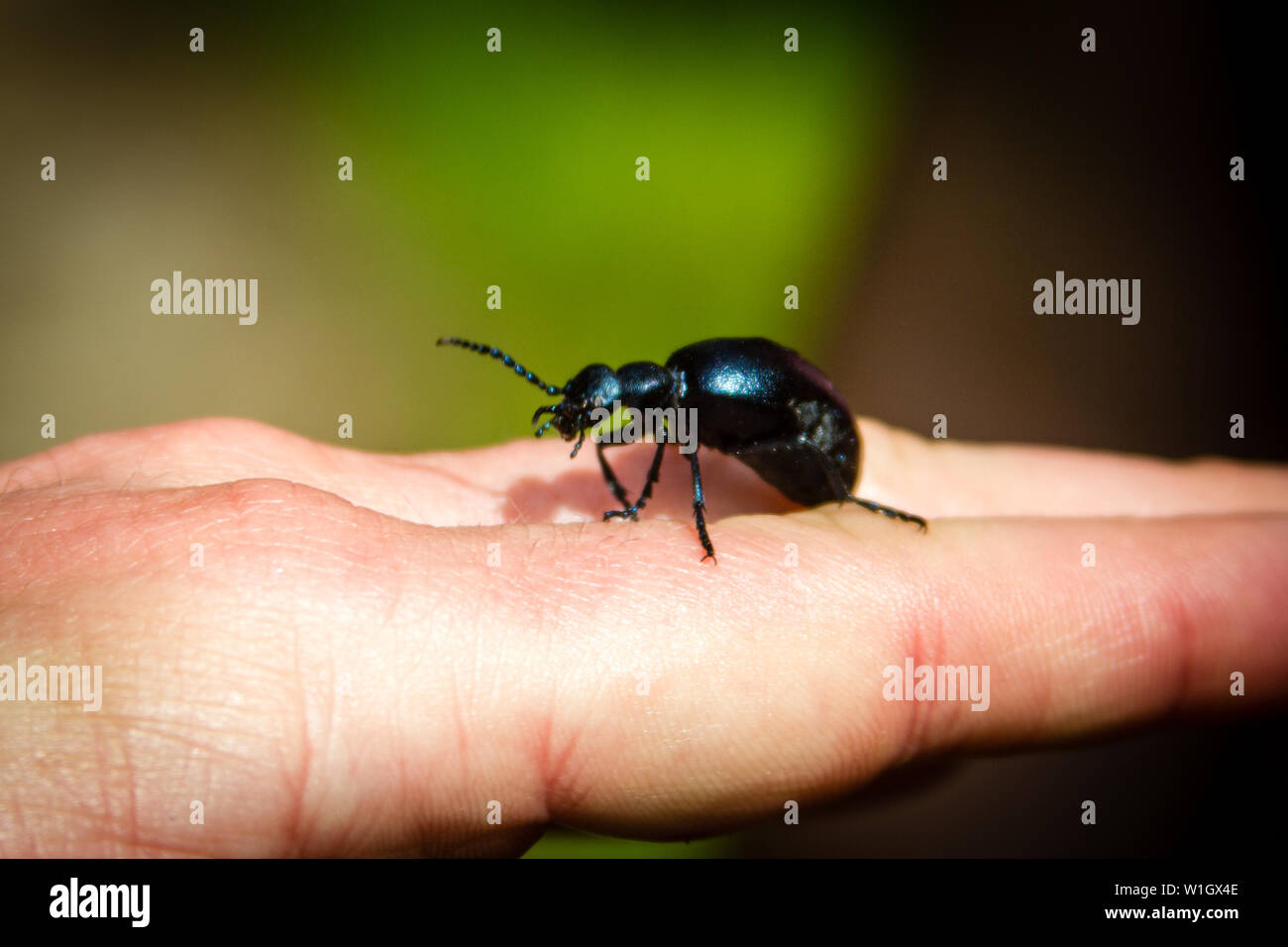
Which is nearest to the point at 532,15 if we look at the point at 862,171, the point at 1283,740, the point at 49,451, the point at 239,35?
the point at 239,35

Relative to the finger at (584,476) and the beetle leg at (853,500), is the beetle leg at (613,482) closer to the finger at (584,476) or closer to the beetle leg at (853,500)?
the finger at (584,476)

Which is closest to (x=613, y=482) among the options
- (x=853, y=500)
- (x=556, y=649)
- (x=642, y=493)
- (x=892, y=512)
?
(x=642, y=493)

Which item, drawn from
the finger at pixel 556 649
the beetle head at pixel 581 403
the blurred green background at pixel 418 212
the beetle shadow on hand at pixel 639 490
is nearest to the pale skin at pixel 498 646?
the finger at pixel 556 649

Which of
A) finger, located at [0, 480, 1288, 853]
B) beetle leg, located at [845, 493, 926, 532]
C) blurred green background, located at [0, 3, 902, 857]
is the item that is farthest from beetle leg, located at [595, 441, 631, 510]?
blurred green background, located at [0, 3, 902, 857]

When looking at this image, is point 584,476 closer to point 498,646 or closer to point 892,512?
point 892,512

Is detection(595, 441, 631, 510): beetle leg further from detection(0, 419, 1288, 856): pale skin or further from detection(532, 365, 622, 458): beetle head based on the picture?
detection(0, 419, 1288, 856): pale skin
